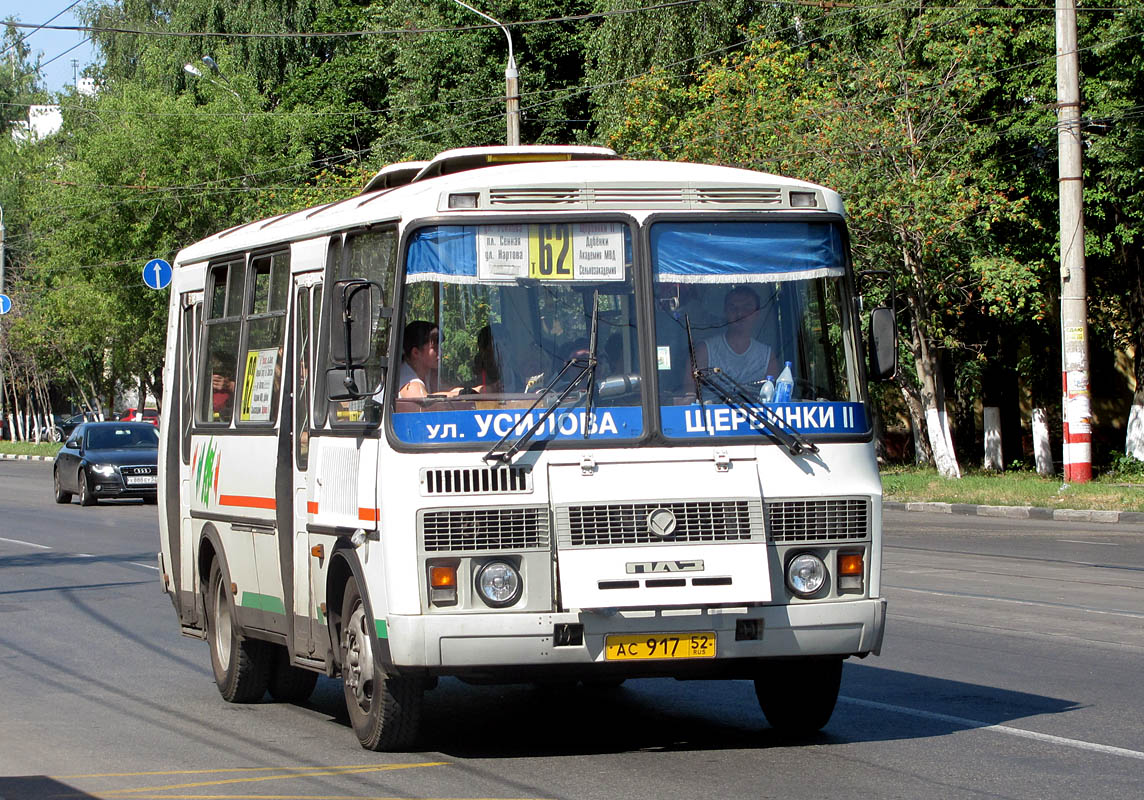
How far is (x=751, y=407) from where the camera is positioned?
306 inches

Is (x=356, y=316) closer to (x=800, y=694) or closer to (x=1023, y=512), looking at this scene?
(x=800, y=694)

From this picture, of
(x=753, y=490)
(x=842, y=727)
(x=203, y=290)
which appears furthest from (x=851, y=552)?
(x=203, y=290)

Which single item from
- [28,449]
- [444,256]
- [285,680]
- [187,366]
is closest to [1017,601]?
[285,680]

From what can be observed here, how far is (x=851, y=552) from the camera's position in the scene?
7.77 metres

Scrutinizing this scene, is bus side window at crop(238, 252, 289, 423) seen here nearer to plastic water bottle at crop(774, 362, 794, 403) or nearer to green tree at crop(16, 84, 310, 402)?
plastic water bottle at crop(774, 362, 794, 403)

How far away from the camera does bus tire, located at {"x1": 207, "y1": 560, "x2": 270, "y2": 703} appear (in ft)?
32.4

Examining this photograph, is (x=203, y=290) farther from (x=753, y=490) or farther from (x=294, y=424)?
(x=753, y=490)

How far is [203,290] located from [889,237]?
21.5m

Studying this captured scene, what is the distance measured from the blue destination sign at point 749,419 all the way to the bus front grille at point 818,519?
1.11 feet

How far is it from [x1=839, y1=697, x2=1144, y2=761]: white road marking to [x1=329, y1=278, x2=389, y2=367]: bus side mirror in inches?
137

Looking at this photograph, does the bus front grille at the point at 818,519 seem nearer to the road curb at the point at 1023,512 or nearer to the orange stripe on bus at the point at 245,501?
the orange stripe on bus at the point at 245,501

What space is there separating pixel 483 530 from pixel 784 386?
1.57 meters

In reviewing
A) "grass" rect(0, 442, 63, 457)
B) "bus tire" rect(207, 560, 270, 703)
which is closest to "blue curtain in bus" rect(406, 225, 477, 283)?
"bus tire" rect(207, 560, 270, 703)

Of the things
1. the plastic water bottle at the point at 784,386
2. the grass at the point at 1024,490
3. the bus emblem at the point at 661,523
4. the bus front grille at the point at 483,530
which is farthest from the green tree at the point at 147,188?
the bus emblem at the point at 661,523
